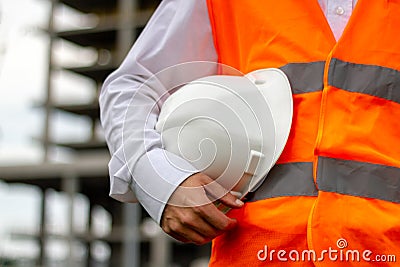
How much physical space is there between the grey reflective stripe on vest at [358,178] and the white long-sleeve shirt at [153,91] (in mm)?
228

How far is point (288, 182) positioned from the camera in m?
1.79

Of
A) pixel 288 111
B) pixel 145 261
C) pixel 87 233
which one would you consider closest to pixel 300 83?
pixel 288 111

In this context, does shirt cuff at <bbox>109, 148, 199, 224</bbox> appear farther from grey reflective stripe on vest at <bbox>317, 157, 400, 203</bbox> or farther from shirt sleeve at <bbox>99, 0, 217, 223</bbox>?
grey reflective stripe on vest at <bbox>317, 157, 400, 203</bbox>

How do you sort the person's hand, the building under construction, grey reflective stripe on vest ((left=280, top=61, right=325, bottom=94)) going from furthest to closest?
the building under construction, grey reflective stripe on vest ((left=280, top=61, right=325, bottom=94)), the person's hand

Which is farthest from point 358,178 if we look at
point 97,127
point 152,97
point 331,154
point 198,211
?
point 97,127

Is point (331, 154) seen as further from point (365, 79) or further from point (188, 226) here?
point (188, 226)

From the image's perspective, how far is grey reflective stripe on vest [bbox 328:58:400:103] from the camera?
5.87ft

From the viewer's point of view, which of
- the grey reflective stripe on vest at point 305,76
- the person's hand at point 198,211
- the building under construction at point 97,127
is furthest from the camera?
the building under construction at point 97,127

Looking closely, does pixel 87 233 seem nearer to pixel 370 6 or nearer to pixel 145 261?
pixel 145 261

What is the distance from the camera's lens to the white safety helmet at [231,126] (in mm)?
1764

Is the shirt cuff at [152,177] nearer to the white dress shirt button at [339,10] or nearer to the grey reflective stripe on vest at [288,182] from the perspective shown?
the grey reflective stripe on vest at [288,182]

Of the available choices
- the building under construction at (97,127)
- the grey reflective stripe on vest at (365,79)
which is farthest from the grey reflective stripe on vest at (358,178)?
the building under construction at (97,127)

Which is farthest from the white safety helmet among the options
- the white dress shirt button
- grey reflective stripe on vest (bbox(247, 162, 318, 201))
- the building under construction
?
the building under construction

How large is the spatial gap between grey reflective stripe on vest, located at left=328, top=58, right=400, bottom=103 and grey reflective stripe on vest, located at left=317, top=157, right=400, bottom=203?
0.13 meters
